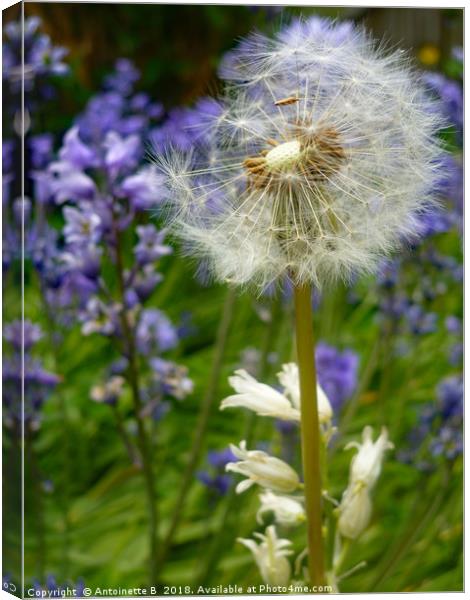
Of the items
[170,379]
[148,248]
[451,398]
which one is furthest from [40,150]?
[451,398]

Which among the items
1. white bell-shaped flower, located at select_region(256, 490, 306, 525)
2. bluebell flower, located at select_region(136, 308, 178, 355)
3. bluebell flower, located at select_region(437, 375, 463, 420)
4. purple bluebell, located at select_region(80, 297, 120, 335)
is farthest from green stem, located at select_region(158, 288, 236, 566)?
white bell-shaped flower, located at select_region(256, 490, 306, 525)

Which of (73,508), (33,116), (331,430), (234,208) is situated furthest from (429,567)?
(33,116)

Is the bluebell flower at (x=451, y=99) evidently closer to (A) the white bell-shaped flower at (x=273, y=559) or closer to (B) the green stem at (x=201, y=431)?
(B) the green stem at (x=201, y=431)

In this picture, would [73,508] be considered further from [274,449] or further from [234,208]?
[234,208]

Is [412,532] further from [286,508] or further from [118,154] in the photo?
[118,154]

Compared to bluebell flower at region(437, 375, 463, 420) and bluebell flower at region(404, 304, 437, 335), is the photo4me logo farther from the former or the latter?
bluebell flower at region(404, 304, 437, 335)

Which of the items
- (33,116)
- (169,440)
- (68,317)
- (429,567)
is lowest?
(429,567)

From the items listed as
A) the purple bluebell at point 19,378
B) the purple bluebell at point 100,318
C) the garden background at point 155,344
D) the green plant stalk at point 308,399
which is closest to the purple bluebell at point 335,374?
the garden background at point 155,344
